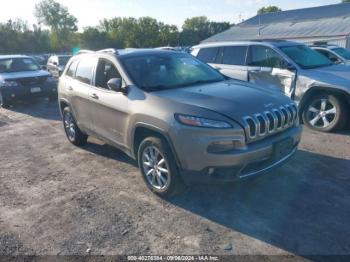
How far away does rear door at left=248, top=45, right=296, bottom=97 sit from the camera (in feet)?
23.0

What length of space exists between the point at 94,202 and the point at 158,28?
7268 centimetres

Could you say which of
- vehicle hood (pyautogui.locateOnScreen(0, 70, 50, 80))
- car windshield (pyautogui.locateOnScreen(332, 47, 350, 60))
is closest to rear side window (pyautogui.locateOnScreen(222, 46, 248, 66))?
car windshield (pyautogui.locateOnScreen(332, 47, 350, 60))

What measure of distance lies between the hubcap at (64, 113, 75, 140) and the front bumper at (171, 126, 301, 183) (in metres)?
3.38

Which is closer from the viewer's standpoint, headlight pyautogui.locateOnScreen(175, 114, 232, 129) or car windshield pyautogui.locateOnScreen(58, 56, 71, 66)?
headlight pyautogui.locateOnScreen(175, 114, 232, 129)

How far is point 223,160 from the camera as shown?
3531mm

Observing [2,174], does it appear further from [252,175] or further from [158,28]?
[158,28]

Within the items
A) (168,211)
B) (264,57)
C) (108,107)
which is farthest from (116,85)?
(264,57)

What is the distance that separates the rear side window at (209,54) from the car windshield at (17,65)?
648 cm

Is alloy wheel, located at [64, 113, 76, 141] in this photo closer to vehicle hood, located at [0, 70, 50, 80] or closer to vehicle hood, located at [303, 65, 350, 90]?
vehicle hood, located at [303, 65, 350, 90]

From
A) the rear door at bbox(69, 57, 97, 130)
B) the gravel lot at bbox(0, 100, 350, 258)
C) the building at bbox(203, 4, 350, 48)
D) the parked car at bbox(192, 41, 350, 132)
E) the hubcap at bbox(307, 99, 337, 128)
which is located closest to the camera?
the gravel lot at bbox(0, 100, 350, 258)

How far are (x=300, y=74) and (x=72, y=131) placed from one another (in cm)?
468

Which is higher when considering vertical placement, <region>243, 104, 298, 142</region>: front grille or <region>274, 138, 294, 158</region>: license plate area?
<region>243, 104, 298, 142</region>: front grille

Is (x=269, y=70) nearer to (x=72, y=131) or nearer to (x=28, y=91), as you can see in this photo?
(x=72, y=131)

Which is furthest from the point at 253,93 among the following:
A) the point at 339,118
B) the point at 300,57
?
the point at 300,57
